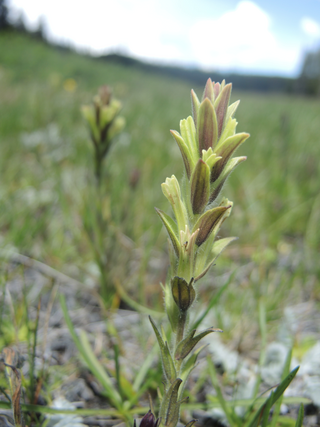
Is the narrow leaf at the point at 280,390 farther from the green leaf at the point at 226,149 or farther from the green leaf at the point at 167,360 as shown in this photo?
the green leaf at the point at 226,149

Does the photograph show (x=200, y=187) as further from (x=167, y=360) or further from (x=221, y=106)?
(x=167, y=360)

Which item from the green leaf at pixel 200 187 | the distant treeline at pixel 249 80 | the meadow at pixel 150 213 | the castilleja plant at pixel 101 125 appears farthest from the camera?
the distant treeline at pixel 249 80

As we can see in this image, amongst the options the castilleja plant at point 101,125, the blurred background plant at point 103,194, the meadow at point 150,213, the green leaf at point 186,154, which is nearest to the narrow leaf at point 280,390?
the meadow at point 150,213

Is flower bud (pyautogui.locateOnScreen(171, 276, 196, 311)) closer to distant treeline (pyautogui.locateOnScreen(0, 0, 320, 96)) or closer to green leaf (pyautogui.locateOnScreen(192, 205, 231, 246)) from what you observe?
green leaf (pyautogui.locateOnScreen(192, 205, 231, 246))

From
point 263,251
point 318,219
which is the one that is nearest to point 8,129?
point 263,251

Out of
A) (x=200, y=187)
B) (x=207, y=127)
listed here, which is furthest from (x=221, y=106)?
(x=200, y=187)

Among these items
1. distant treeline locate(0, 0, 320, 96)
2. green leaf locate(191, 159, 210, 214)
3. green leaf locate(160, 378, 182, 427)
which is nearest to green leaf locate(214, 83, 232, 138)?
green leaf locate(191, 159, 210, 214)

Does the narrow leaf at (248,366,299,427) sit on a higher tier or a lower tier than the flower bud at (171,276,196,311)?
lower
